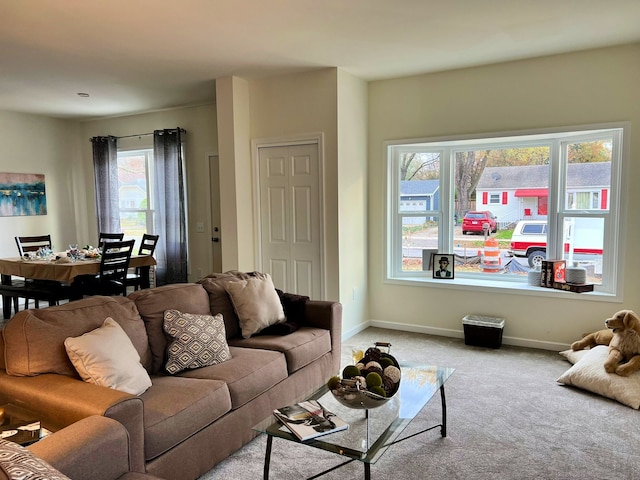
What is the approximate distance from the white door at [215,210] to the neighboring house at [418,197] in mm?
2399

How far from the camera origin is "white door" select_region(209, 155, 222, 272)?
606cm

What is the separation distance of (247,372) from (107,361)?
757 millimetres

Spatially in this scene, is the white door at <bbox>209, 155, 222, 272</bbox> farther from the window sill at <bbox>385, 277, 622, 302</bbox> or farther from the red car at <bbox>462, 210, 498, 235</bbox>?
the red car at <bbox>462, 210, 498, 235</bbox>

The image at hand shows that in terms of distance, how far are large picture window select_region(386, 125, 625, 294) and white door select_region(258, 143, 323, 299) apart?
90 centimetres

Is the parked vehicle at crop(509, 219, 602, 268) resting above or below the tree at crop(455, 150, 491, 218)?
below

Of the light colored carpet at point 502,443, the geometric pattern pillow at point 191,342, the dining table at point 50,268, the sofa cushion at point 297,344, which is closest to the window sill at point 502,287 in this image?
the light colored carpet at point 502,443

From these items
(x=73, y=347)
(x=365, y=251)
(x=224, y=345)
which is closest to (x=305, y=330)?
(x=224, y=345)

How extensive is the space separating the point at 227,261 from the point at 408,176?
7.17 feet

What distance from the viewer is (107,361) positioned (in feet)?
7.04

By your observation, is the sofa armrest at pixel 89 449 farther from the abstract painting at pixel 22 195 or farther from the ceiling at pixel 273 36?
the abstract painting at pixel 22 195

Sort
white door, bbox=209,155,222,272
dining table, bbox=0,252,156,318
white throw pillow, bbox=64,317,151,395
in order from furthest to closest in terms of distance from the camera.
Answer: white door, bbox=209,155,222,272
dining table, bbox=0,252,156,318
white throw pillow, bbox=64,317,151,395

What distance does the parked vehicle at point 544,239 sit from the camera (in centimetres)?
434

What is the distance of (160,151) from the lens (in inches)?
246

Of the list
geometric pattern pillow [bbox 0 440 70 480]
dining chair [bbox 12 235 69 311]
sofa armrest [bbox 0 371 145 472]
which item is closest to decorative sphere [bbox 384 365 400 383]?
sofa armrest [bbox 0 371 145 472]
